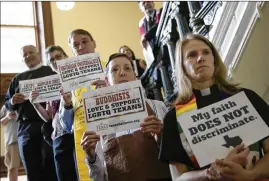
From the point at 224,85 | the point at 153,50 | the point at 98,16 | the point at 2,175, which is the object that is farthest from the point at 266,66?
the point at 98,16

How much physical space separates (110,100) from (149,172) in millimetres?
314

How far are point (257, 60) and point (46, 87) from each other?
1256 mm

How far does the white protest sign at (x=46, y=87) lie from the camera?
7.70ft

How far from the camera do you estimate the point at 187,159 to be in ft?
4.40

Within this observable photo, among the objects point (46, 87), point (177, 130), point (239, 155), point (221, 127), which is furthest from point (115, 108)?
point (46, 87)

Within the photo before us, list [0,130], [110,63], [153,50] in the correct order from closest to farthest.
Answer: [110,63], [153,50], [0,130]

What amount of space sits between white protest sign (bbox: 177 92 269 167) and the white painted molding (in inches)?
45.1

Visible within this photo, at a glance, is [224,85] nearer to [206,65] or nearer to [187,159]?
[206,65]

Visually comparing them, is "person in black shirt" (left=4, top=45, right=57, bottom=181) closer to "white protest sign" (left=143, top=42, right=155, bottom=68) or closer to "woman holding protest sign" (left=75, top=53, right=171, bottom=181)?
"woman holding protest sign" (left=75, top=53, right=171, bottom=181)

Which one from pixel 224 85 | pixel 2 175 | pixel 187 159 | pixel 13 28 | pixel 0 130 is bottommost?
pixel 187 159

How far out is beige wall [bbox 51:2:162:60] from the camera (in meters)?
6.87

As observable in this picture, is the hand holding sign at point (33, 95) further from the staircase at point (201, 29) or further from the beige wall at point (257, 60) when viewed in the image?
the beige wall at point (257, 60)

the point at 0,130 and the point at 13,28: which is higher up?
the point at 13,28

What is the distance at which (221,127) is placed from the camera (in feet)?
4.28
